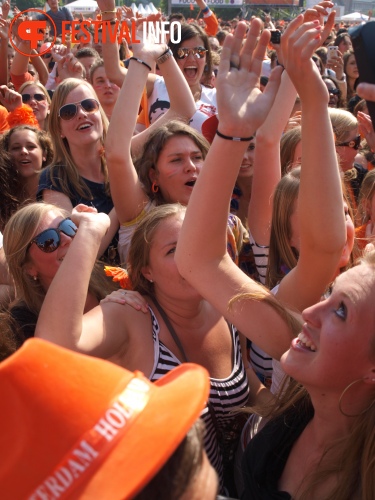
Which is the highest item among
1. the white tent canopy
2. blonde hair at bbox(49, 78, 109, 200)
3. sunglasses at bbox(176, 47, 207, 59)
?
sunglasses at bbox(176, 47, 207, 59)

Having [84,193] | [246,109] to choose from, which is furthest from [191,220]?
[84,193]

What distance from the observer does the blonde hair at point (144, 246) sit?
90.5 inches

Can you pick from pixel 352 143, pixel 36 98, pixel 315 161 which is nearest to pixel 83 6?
pixel 36 98

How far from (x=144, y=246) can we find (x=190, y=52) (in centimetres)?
281

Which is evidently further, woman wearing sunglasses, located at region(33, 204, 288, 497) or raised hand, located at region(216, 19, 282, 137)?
woman wearing sunglasses, located at region(33, 204, 288, 497)

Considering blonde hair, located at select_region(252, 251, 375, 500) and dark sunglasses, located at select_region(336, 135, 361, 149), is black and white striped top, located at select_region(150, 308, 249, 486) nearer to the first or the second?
blonde hair, located at select_region(252, 251, 375, 500)

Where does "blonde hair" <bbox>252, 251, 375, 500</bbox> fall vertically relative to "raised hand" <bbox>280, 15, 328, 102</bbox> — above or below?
below

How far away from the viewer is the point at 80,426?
2.90 ft

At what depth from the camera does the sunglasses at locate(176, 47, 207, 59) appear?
465cm

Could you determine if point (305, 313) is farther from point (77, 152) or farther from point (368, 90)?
point (77, 152)

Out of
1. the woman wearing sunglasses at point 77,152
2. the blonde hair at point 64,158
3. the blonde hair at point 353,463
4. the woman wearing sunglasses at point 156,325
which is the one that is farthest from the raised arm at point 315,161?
the blonde hair at point 64,158

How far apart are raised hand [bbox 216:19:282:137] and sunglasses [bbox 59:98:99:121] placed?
6.89 feet

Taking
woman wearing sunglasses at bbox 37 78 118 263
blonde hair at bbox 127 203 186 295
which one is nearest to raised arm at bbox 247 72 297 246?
blonde hair at bbox 127 203 186 295

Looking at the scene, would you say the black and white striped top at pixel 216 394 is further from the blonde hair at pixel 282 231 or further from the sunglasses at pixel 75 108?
the sunglasses at pixel 75 108
